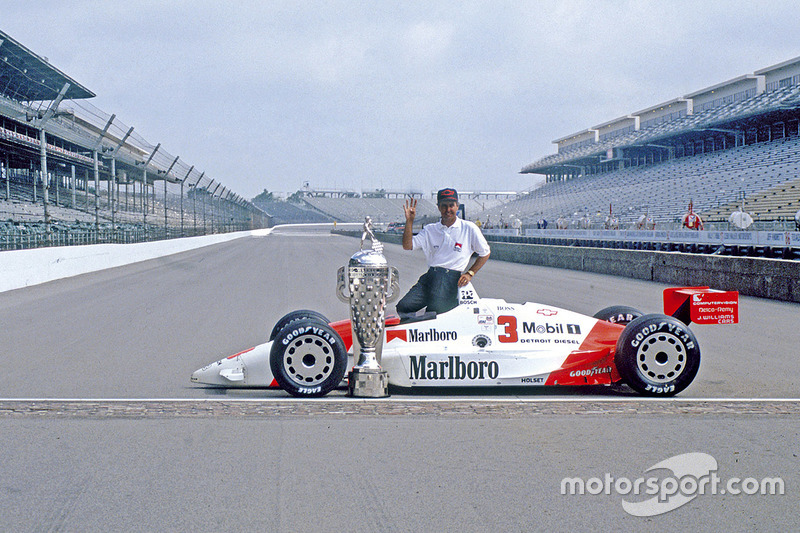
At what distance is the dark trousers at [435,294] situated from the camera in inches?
249

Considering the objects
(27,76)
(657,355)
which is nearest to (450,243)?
(657,355)

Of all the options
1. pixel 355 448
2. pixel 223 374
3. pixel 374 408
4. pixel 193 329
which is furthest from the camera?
pixel 193 329

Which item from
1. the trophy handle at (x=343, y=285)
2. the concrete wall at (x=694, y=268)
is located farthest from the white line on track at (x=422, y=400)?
the concrete wall at (x=694, y=268)

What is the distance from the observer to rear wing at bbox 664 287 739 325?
6109mm

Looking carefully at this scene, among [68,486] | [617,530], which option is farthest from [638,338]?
[68,486]

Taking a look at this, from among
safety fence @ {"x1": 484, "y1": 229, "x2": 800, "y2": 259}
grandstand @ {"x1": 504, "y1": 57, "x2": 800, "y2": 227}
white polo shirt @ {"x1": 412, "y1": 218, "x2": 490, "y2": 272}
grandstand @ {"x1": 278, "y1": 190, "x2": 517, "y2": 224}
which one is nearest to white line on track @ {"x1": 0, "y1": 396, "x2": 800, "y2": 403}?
white polo shirt @ {"x1": 412, "y1": 218, "x2": 490, "y2": 272}

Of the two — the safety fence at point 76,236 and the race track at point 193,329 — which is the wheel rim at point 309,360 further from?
the safety fence at point 76,236

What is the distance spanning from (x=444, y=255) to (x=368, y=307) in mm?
1039

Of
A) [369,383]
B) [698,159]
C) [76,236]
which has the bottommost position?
[369,383]

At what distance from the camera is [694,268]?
17828 mm

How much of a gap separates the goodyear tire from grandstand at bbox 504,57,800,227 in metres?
27.1

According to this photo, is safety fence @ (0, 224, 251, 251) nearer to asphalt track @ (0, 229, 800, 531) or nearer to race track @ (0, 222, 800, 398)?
race track @ (0, 222, 800, 398)

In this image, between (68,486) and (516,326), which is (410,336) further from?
(68,486)

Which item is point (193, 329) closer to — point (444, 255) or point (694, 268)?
point (444, 255)
